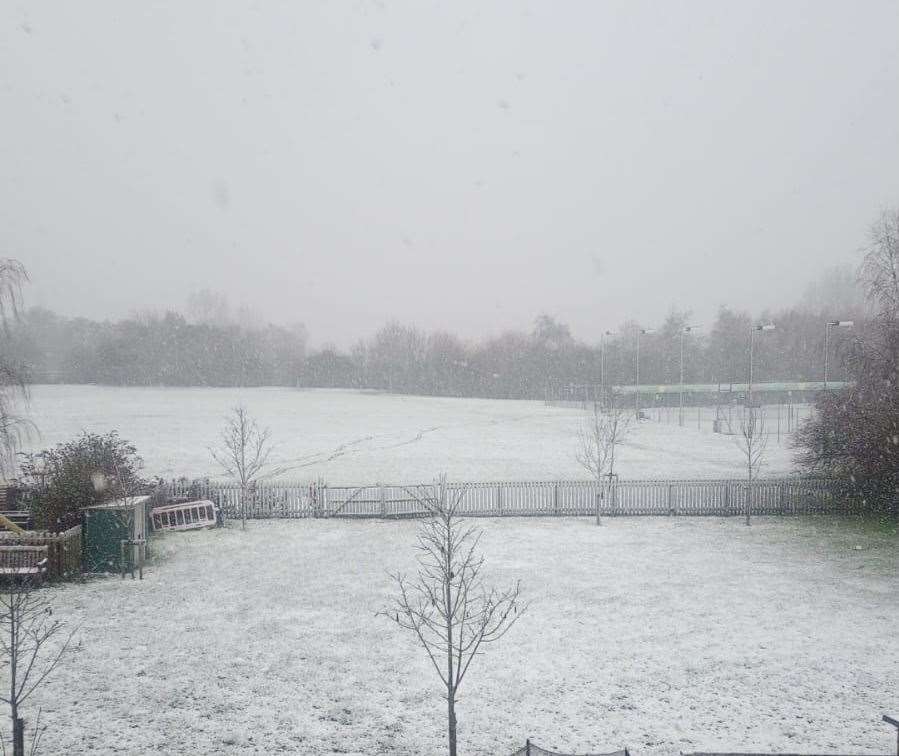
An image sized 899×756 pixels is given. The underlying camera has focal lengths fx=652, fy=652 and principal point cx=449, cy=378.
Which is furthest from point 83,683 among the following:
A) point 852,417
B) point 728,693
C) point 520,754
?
point 852,417

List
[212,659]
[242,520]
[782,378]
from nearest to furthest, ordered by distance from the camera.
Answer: [212,659] < [242,520] < [782,378]

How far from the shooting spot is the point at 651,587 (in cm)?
1568

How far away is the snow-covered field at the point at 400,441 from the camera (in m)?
32.6

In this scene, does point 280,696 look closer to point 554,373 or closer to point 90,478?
point 90,478

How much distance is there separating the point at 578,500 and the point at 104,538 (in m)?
→ 15.3

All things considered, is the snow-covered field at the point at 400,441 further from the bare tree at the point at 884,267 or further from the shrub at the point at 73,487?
the bare tree at the point at 884,267

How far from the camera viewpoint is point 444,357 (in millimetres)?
126375

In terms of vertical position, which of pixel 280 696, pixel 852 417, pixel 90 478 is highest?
pixel 852 417

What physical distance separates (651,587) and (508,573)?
3.51 metres

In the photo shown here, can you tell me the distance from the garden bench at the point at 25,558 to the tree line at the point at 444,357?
88283 millimetres

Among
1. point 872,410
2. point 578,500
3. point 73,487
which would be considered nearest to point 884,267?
point 872,410

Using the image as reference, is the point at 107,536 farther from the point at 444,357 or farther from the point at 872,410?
the point at 444,357

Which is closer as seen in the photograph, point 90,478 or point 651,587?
point 651,587

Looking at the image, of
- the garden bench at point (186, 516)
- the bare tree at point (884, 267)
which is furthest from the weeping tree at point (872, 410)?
the garden bench at point (186, 516)
